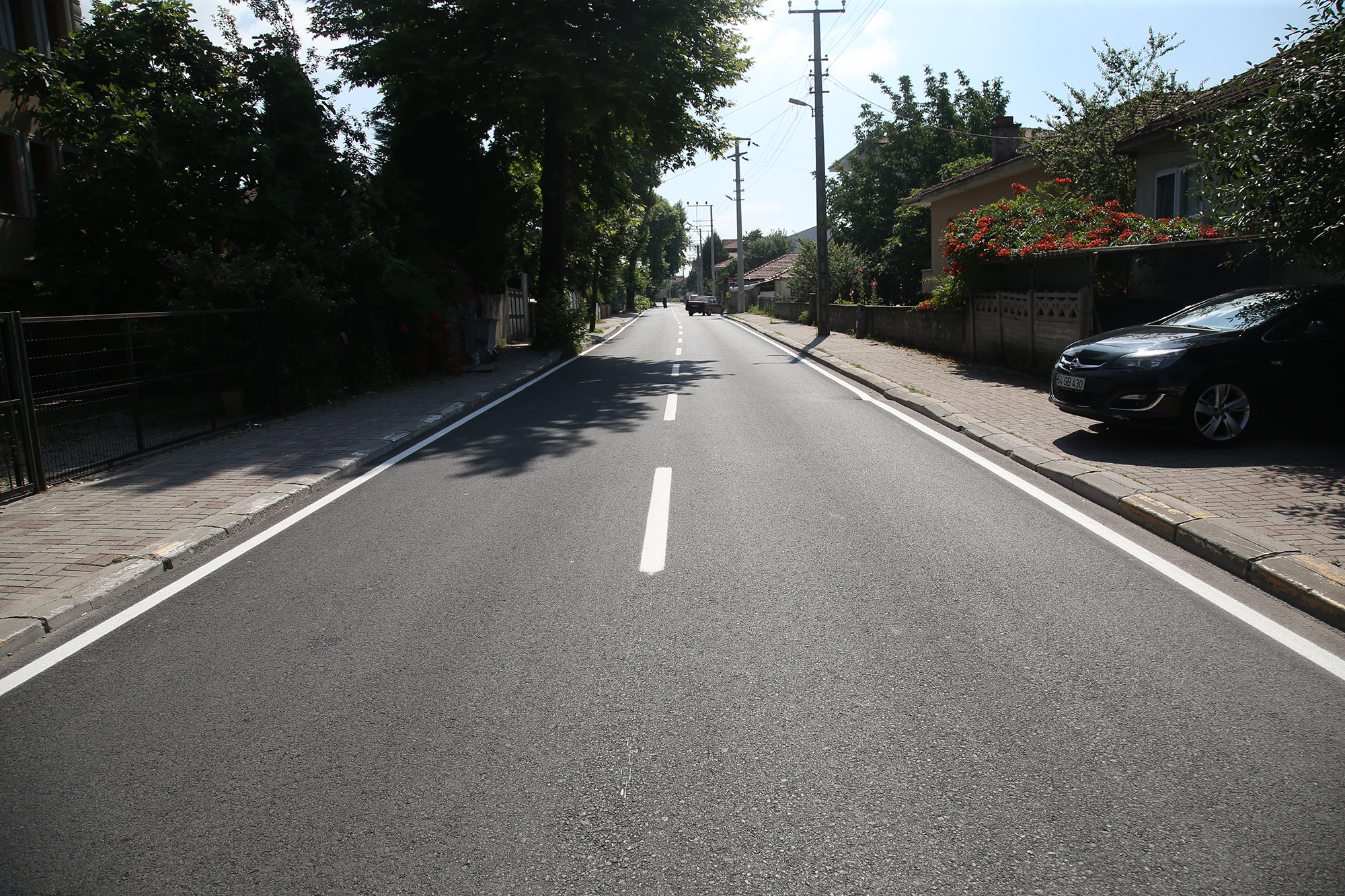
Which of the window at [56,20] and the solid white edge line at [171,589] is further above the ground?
the window at [56,20]

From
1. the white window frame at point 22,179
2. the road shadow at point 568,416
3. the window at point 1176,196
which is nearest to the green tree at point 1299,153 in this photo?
the road shadow at point 568,416

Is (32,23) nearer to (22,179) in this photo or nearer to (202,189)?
(22,179)

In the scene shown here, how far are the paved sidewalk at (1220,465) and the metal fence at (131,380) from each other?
9369mm

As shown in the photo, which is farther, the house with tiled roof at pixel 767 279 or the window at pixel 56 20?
the house with tiled roof at pixel 767 279

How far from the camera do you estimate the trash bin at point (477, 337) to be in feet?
63.3

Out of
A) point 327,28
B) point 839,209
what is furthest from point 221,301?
point 839,209

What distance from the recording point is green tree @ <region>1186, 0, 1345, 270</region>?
726 cm

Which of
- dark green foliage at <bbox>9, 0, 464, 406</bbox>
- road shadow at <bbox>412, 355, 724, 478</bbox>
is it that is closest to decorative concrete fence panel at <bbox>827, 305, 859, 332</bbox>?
road shadow at <bbox>412, 355, 724, 478</bbox>

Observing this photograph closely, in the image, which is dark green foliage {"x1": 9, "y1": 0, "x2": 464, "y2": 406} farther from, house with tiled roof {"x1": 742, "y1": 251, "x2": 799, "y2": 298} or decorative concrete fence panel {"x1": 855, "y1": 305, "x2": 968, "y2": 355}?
house with tiled roof {"x1": 742, "y1": 251, "x2": 799, "y2": 298}

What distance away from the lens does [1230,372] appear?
8055mm

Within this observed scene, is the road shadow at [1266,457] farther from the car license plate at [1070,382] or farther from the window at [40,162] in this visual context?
the window at [40,162]

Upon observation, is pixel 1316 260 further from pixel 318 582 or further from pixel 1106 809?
pixel 318 582

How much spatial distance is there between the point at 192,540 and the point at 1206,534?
22.2ft

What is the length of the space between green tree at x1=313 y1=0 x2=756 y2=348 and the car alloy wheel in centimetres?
1629
